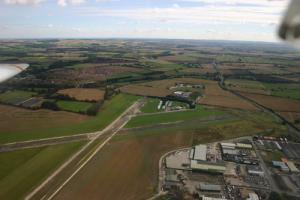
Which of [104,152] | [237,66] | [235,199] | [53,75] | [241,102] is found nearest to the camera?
[235,199]

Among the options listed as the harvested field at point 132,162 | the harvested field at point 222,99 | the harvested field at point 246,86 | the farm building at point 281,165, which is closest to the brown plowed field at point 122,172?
the harvested field at point 132,162

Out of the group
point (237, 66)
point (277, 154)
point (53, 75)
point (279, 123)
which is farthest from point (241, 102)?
point (237, 66)

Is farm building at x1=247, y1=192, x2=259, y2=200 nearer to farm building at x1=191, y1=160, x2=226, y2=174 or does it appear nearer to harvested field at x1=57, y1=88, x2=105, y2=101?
farm building at x1=191, y1=160, x2=226, y2=174

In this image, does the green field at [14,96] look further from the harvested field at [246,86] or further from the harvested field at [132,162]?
the harvested field at [246,86]

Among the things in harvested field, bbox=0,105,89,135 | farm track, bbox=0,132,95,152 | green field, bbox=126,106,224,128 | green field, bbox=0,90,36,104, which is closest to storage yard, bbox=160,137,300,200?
green field, bbox=126,106,224,128

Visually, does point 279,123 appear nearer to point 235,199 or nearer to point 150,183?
point 235,199

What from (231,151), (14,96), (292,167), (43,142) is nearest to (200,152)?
(231,151)

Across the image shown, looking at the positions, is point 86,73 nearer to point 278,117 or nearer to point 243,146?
point 278,117
